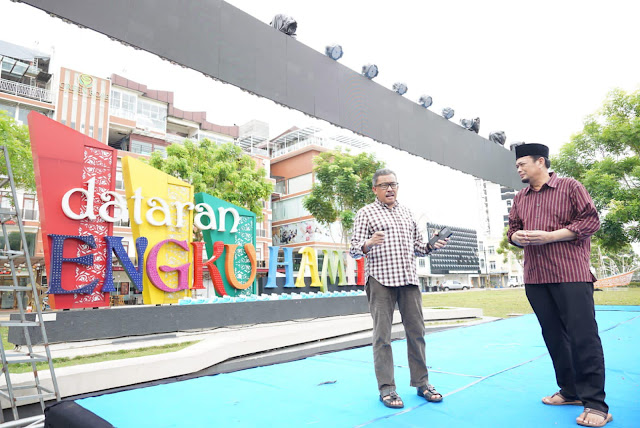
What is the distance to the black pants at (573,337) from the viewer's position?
1872mm

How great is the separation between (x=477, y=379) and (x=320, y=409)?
124cm

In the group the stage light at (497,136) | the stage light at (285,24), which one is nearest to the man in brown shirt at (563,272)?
the stage light at (285,24)

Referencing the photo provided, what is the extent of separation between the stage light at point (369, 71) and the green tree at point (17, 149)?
12.2 meters

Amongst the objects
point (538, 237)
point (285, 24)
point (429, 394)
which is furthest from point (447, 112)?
point (429, 394)

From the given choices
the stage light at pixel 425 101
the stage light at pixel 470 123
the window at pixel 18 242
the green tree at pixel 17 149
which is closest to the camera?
the stage light at pixel 425 101

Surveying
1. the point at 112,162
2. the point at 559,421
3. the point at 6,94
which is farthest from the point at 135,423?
the point at 6,94

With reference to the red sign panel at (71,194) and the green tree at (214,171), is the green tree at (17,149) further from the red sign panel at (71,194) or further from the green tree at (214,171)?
the red sign panel at (71,194)

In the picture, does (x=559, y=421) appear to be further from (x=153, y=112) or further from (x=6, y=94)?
(x=153, y=112)

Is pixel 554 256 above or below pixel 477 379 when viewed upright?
above

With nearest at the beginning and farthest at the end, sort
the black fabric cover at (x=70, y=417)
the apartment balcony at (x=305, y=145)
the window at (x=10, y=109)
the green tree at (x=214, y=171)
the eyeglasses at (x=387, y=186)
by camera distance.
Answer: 1. the black fabric cover at (x=70, y=417)
2. the eyeglasses at (x=387, y=186)
3. the green tree at (x=214, y=171)
4. the window at (x=10, y=109)
5. the apartment balcony at (x=305, y=145)

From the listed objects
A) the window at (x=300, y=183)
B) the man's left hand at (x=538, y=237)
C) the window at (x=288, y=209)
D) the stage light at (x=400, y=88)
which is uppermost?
the window at (x=300, y=183)

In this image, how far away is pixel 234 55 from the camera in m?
3.68

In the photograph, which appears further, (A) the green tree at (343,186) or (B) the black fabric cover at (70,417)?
(A) the green tree at (343,186)

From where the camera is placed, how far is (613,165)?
12172 mm
